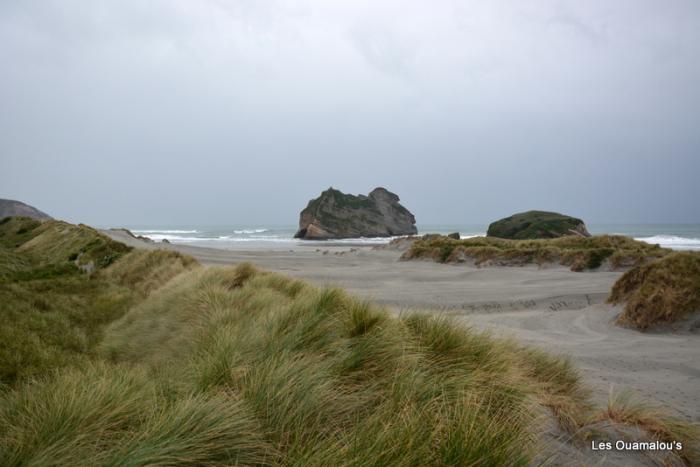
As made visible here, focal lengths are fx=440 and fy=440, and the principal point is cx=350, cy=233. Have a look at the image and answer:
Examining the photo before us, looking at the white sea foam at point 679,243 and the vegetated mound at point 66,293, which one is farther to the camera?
the white sea foam at point 679,243

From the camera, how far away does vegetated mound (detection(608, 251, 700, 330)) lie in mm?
5727

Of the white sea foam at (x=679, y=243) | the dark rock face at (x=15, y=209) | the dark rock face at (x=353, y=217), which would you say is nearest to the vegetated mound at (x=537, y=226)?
the white sea foam at (x=679, y=243)

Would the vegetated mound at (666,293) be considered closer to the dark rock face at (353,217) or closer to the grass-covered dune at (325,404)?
the grass-covered dune at (325,404)

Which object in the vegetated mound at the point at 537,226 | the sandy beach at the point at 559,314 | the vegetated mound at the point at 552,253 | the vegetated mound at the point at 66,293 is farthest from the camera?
the vegetated mound at the point at 537,226

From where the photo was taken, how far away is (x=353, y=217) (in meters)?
62.3

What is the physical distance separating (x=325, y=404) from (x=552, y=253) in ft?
43.3

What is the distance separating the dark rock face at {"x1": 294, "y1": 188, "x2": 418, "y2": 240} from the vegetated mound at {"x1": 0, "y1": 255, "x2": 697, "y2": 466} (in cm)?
5248

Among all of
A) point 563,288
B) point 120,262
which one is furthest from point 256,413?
point 120,262

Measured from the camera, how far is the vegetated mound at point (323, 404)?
1704 mm

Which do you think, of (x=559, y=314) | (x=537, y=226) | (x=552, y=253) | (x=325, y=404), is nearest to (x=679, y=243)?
(x=537, y=226)

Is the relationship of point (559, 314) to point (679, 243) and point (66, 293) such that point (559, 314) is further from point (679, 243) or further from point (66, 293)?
point (679, 243)

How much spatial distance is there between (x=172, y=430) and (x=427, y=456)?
1030 mm

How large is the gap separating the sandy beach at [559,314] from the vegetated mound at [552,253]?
59 centimetres

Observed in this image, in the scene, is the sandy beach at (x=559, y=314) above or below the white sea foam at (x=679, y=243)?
below
